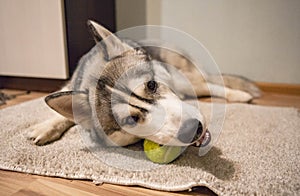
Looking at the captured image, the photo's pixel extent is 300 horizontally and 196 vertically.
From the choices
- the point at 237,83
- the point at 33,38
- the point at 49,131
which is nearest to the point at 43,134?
the point at 49,131

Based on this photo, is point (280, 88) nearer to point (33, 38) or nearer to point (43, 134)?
point (43, 134)

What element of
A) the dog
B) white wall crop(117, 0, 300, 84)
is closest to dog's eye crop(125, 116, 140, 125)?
the dog

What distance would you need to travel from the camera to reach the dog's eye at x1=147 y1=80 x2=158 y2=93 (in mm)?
890

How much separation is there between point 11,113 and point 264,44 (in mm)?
1815

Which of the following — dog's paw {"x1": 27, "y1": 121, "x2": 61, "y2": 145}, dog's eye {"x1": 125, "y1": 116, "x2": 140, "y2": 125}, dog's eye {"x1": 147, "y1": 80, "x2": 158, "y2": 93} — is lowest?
dog's paw {"x1": 27, "y1": 121, "x2": 61, "y2": 145}

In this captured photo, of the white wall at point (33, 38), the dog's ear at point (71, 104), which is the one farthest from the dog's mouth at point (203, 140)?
the white wall at point (33, 38)

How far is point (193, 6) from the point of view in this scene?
210cm

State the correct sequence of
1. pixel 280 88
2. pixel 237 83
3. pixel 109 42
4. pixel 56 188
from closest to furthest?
pixel 56 188 → pixel 109 42 → pixel 237 83 → pixel 280 88

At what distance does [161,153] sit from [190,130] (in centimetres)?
14

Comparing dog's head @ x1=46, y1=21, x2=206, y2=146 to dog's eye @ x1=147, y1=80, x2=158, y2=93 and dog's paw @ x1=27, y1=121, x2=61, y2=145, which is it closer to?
dog's eye @ x1=147, y1=80, x2=158, y2=93

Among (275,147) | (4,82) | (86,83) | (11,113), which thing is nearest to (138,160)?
(86,83)

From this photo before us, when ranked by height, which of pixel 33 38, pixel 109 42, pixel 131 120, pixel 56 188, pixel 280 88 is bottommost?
pixel 280 88

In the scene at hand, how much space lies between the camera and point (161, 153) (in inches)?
32.8

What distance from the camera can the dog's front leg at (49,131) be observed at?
1.02 m
